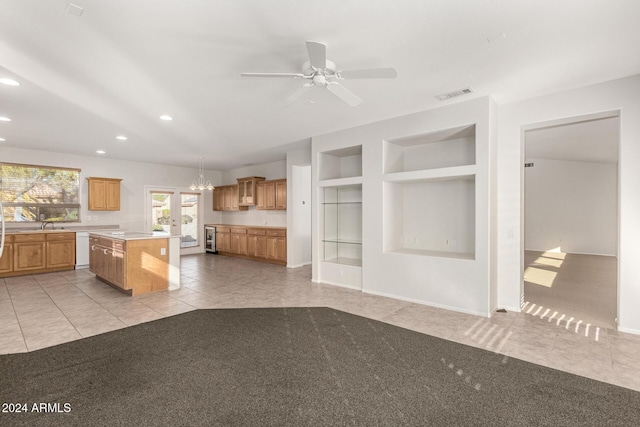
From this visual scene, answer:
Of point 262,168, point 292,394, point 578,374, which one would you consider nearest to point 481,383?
point 578,374

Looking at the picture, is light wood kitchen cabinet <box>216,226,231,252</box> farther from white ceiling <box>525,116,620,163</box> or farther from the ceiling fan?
white ceiling <box>525,116,620,163</box>

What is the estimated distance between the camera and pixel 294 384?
247 cm

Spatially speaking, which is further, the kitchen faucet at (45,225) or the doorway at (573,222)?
the kitchen faucet at (45,225)

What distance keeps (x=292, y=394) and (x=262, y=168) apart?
762 centimetres

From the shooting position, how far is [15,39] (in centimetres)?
269

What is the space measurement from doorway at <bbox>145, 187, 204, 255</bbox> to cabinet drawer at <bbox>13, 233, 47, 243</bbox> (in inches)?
95.8

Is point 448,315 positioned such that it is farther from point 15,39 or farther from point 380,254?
point 15,39

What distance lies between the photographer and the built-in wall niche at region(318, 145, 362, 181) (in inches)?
234

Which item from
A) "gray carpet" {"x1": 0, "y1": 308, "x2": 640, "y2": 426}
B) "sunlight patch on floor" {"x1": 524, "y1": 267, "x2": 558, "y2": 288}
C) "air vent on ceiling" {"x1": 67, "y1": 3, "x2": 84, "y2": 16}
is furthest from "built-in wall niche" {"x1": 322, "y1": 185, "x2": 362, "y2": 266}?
"air vent on ceiling" {"x1": 67, "y1": 3, "x2": 84, "y2": 16}

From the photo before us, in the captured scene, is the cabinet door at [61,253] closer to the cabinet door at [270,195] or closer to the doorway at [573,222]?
the cabinet door at [270,195]

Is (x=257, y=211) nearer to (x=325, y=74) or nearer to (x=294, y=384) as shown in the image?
(x=325, y=74)

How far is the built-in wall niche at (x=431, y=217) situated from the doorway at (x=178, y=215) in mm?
6689

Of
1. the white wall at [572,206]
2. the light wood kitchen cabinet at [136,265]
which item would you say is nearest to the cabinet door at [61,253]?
the light wood kitchen cabinet at [136,265]

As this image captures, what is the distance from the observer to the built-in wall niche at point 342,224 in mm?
6077
